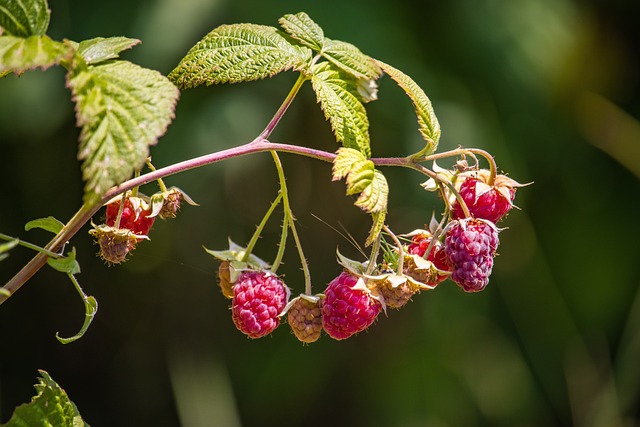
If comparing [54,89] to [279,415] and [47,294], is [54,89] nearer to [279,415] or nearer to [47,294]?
[47,294]

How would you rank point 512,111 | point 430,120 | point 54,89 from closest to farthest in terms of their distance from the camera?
point 430,120, point 54,89, point 512,111

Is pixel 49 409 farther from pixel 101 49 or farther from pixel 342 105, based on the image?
pixel 342 105

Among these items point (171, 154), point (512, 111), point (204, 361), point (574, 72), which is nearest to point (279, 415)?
point (204, 361)

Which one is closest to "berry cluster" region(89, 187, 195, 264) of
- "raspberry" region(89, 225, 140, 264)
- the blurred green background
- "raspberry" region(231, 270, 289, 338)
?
"raspberry" region(89, 225, 140, 264)

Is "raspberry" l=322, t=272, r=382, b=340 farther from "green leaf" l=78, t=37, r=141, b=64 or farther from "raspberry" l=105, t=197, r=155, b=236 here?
"green leaf" l=78, t=37, r=141, b=64

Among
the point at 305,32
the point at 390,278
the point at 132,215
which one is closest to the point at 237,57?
the point at 305,32
